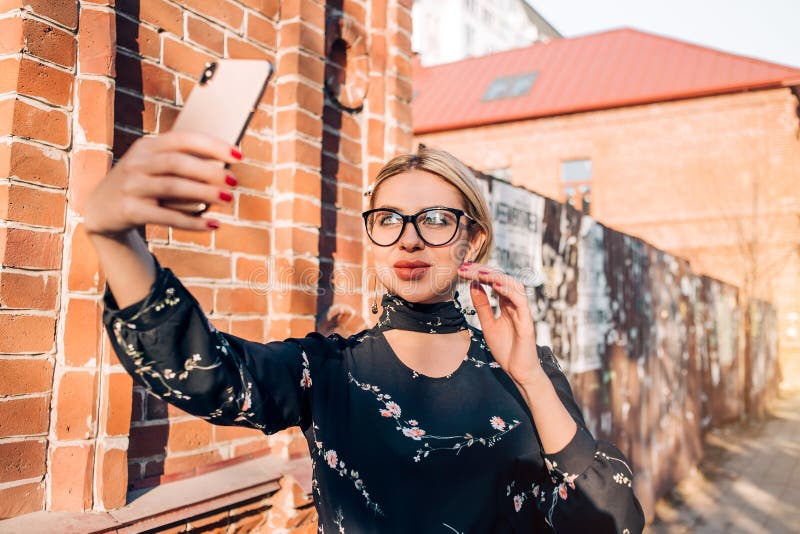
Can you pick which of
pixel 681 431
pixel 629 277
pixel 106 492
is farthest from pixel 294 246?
pixel 681 431

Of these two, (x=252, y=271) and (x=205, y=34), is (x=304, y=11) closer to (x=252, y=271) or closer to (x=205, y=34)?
(x=205, y=34)

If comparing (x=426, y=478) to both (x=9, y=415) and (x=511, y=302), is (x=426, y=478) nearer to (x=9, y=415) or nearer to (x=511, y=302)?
(x=511, y=302)

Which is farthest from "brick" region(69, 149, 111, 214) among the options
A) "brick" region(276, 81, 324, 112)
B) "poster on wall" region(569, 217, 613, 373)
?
"poster on wall" region(569, 217, 613, 373)

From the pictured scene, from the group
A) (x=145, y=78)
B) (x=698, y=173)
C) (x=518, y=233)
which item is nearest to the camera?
(x=145, y=78)

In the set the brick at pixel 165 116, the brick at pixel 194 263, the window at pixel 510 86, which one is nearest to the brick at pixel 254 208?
the brick at pixel 194 263

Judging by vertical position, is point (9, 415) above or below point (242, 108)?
below

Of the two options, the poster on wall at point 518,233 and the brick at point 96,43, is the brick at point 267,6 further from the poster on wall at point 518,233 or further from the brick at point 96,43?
the poster on wall at point 518,233

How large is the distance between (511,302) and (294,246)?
1.43m

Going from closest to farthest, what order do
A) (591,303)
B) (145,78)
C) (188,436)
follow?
(145,78) < (188,436) < (591,303)

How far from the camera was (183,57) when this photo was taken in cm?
233

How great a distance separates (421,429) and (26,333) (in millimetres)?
1236

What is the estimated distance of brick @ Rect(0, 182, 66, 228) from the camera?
1.74 meters

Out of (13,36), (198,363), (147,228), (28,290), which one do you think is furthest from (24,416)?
(13,36)

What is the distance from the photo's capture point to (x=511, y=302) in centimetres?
145
